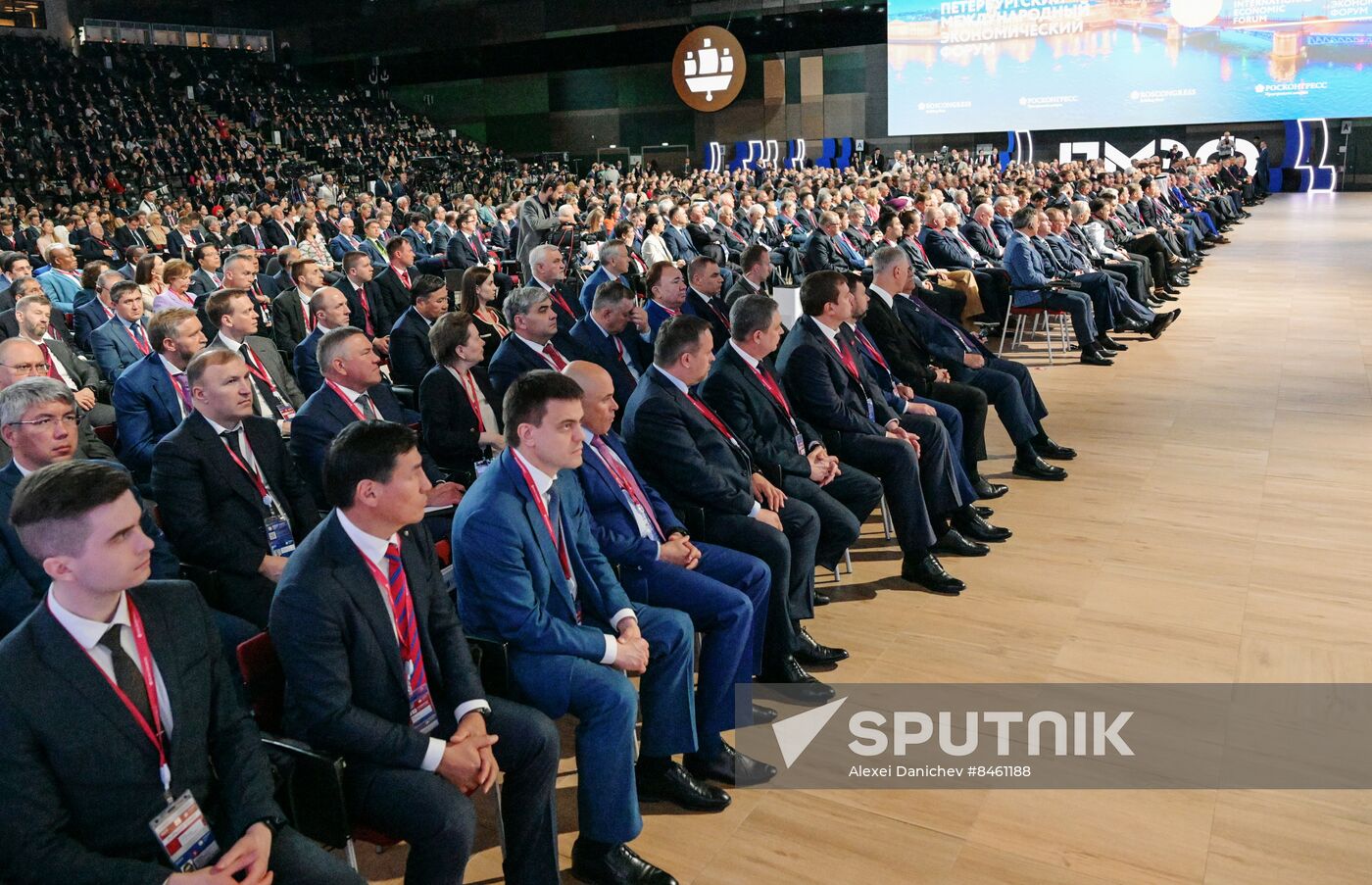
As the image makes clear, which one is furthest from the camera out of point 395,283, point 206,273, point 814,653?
point 206,273

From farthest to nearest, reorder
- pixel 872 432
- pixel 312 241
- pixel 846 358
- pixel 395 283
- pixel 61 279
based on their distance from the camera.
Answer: pixel 312 241, pixel 61 279, pixel 395 283, pixel 846 358, pixel 872 432

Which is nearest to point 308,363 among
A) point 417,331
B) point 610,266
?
point 417,331

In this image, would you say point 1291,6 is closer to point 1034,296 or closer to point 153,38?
point 1034,296

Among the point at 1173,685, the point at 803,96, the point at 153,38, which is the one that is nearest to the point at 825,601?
the point at 1173,685

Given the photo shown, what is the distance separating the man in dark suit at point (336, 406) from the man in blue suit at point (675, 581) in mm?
832

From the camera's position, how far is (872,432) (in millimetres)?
4574

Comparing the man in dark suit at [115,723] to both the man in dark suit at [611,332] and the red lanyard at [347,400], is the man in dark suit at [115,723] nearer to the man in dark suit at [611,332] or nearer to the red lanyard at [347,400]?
the red lanyard at [347,400]

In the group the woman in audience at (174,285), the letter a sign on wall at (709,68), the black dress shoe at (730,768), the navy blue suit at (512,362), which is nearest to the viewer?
the black dress shoe at (730,768)

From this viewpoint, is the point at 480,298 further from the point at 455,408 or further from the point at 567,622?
the point at 567,622

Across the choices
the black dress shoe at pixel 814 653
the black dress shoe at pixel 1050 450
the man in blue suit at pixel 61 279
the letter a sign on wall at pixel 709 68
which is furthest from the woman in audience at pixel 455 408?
the letter a sign on wall at pixel 709 68

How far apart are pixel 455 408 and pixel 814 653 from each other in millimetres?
1772

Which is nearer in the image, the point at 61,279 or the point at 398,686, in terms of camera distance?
the point at 398,686

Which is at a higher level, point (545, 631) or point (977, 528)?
point (545, 631)

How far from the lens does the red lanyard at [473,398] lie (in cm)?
438
